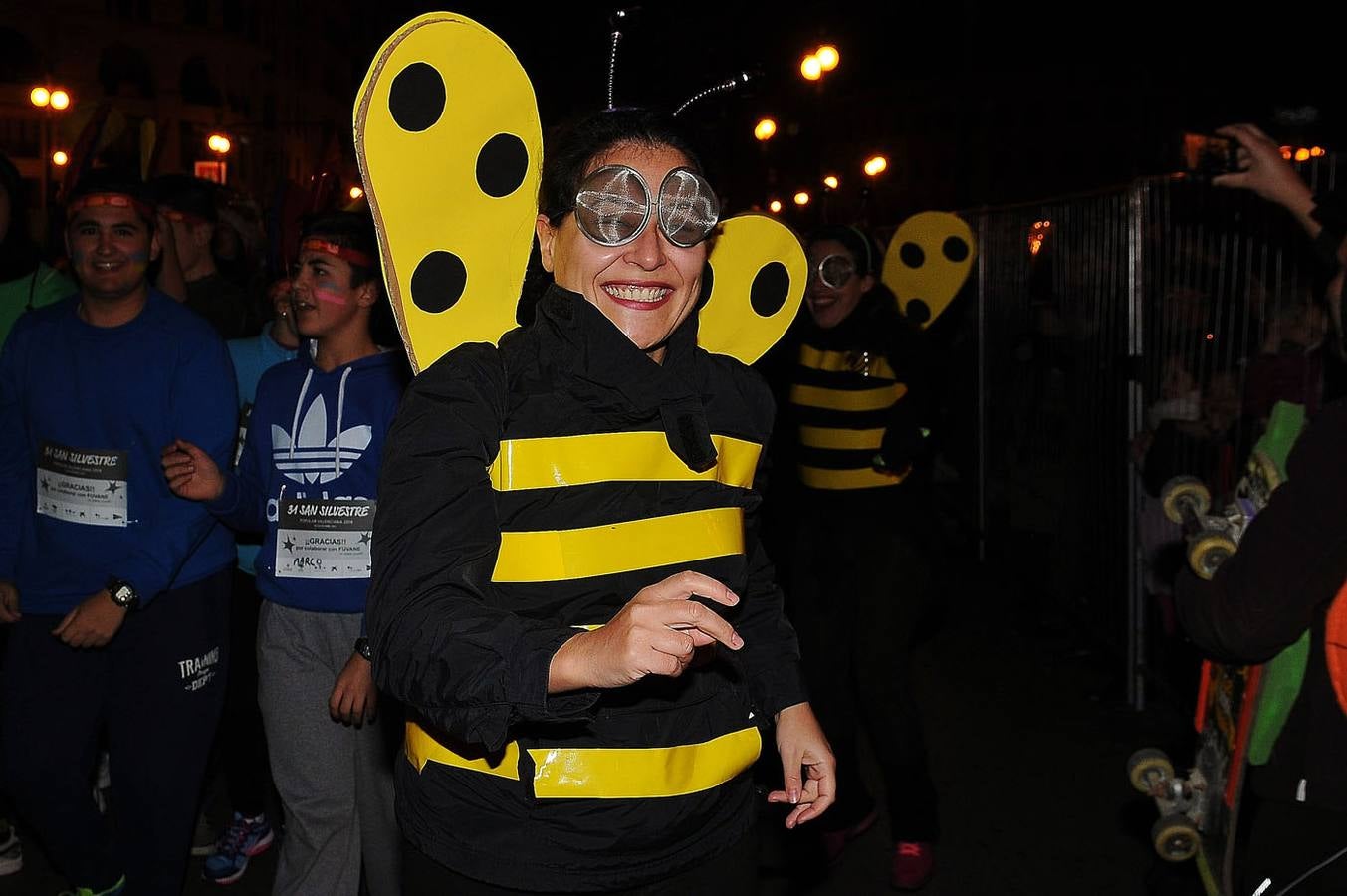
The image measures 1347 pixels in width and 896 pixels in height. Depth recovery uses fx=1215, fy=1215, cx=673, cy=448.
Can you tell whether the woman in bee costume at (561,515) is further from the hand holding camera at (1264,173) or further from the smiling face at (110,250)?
→ the smiling face at (110,250)

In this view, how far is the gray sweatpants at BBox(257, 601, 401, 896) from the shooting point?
352cm

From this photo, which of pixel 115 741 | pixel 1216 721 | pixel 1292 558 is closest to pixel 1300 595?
pixel 1292 558

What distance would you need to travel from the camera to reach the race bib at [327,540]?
3549mm

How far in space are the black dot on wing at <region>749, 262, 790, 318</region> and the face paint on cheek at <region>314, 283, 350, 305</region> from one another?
1.41m

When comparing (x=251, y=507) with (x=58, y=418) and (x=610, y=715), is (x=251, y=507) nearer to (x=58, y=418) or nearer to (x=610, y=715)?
(x=58, y=418)

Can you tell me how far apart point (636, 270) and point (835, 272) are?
287 cm

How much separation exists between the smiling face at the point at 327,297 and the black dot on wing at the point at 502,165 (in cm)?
156

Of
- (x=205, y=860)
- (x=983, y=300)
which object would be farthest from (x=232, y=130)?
(x=205, y=860)

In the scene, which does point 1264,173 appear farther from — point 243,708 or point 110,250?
point 243,708

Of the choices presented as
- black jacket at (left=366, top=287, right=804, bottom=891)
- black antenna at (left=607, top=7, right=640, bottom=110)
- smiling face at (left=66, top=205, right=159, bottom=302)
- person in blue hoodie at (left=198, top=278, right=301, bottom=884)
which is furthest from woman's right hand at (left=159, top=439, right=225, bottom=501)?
black antenna at (left=607, top=7, right=640, bottom=110)

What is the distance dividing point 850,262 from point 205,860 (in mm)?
3531

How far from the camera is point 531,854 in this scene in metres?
1.93

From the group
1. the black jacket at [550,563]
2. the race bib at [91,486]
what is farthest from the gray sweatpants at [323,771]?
the black jacket at [550,563]

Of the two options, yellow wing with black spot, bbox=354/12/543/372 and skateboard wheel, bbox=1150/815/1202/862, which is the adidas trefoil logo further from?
skateboard wheel, bbox=1150/815/1202/862
